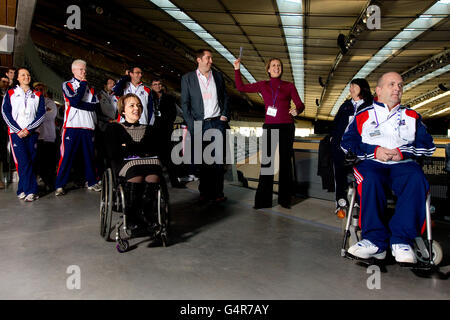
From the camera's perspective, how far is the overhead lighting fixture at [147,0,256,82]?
34.7 feet

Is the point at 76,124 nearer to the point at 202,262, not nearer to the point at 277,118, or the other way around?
the point at 277,118

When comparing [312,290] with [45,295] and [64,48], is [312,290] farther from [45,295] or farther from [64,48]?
[64,48]

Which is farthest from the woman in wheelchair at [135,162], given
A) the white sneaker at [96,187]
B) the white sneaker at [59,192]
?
the white sneaker at [96,187]

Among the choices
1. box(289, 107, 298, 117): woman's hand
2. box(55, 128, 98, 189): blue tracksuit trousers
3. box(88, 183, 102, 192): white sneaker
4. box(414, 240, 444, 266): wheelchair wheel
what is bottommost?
box(414, 240, 444, 266): wheelchair wheel

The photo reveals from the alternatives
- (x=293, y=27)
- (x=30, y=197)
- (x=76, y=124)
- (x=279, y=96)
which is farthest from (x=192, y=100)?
(x=293, y=27)

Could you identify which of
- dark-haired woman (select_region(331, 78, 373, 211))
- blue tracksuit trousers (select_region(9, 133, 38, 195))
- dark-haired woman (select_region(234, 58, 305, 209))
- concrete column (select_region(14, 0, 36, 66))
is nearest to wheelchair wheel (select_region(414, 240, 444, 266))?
dark-haired woman (select_region(331, 78, 373, 211))

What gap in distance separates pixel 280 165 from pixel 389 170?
152cm

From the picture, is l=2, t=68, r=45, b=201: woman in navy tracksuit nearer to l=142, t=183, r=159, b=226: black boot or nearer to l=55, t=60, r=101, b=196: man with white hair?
l=55, t=60, r=101, b=196: man with white hair

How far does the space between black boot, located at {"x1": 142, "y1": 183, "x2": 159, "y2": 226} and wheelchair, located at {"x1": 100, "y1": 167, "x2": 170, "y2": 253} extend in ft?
0.05

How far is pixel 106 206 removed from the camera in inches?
104

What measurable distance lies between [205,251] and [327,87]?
21.4m

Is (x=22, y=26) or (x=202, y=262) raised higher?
(x=22, y=26)

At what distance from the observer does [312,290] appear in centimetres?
185

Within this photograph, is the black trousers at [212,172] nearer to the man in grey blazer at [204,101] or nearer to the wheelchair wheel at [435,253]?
the man in grey blazer at [204,101]
